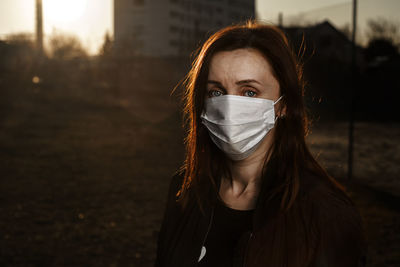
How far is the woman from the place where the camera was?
1.53 m

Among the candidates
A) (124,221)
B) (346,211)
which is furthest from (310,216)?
(124,221)

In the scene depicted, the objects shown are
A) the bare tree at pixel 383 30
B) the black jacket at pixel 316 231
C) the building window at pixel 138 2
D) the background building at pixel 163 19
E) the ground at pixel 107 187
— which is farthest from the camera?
the building window at pixel 138 2

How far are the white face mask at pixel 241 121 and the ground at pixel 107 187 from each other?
1.35 m

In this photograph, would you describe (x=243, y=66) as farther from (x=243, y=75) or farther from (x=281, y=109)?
(x=281, y=109)

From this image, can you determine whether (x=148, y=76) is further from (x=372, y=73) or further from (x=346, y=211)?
(x=346, y=211)

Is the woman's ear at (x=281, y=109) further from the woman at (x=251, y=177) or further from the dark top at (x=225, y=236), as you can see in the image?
the dark top at (x=225, y=236)

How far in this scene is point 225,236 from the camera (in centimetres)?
184

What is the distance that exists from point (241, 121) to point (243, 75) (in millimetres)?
255

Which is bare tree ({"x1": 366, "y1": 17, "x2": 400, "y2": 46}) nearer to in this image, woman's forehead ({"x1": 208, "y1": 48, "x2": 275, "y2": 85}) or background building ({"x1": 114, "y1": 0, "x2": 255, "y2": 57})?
woman's forehead ({"x1": 208, "y1": 48, "x2": 275, "y2": 85})

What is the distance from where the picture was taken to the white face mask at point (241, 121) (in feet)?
6.53

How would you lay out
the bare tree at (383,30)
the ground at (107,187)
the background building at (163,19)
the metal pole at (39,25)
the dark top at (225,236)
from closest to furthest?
the dark top at (225,236), the ground at (107,187), the bare tree at (383,30), the metal pole at (39,25), the background building at (163,19)

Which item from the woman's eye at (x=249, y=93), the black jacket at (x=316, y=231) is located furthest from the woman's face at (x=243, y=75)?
the black jacket at (x=316, y=231)

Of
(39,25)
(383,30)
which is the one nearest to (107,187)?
(383,30)

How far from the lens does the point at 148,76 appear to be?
23.2m
